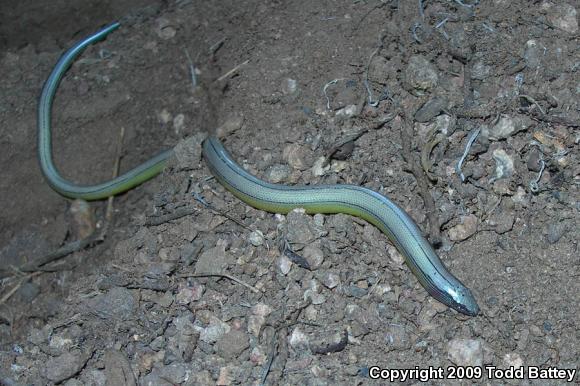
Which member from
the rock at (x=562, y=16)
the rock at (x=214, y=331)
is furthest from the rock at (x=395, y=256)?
the rock at (x=562, y=16)

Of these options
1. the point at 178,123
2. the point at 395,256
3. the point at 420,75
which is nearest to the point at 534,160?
the point at 420,75

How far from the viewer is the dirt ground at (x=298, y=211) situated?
342cm

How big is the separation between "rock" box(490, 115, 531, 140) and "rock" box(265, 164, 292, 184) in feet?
4.30

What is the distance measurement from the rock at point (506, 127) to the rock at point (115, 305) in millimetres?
2499

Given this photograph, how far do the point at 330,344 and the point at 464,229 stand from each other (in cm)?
108

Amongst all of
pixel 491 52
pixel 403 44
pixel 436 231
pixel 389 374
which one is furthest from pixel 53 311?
pixel 491 52

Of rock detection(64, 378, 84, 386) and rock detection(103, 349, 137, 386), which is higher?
rock detection(103, 349, 137, 386)

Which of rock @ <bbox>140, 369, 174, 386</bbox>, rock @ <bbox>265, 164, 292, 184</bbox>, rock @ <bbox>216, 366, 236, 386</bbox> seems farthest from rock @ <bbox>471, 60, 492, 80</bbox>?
rock @ <bbox>140, 369, 174, 386</bbox>

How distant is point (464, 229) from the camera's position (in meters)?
3.64

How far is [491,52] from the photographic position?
3990 millimetres

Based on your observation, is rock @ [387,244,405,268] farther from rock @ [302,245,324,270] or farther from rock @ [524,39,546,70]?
rock @ [524,39,546,70]

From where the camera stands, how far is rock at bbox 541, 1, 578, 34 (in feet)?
12.9

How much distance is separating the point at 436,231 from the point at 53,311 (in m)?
2.71

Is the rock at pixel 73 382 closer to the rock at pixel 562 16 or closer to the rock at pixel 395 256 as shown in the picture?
the rock at pixel 395 256
